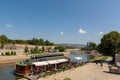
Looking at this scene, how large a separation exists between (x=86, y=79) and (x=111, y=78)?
495cm

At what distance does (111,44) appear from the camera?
186 ft

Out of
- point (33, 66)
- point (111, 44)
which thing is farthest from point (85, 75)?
point (111, 44)

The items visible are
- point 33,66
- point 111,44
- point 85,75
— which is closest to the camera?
point 85,75

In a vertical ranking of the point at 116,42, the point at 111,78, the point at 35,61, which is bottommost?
the point at 111,78

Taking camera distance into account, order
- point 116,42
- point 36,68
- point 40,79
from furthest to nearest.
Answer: point 116,42
point 36,68
point 40,79

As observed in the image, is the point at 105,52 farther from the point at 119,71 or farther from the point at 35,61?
the point at 35,61

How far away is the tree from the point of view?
56156mm

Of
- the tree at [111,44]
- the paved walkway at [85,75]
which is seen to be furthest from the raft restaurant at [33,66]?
the tree at [111,44]

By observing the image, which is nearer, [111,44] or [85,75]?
[85,75]

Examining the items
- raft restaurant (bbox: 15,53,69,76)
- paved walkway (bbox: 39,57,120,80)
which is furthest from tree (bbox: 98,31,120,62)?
raft restaurant (bbox: 15,53,69,76)

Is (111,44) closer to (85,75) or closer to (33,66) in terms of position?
(85,75)

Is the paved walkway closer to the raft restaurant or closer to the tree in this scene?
the raft restaurant

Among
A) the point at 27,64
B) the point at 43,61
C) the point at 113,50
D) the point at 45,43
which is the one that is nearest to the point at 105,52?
the point at 113,50

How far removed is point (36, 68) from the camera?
128ft
